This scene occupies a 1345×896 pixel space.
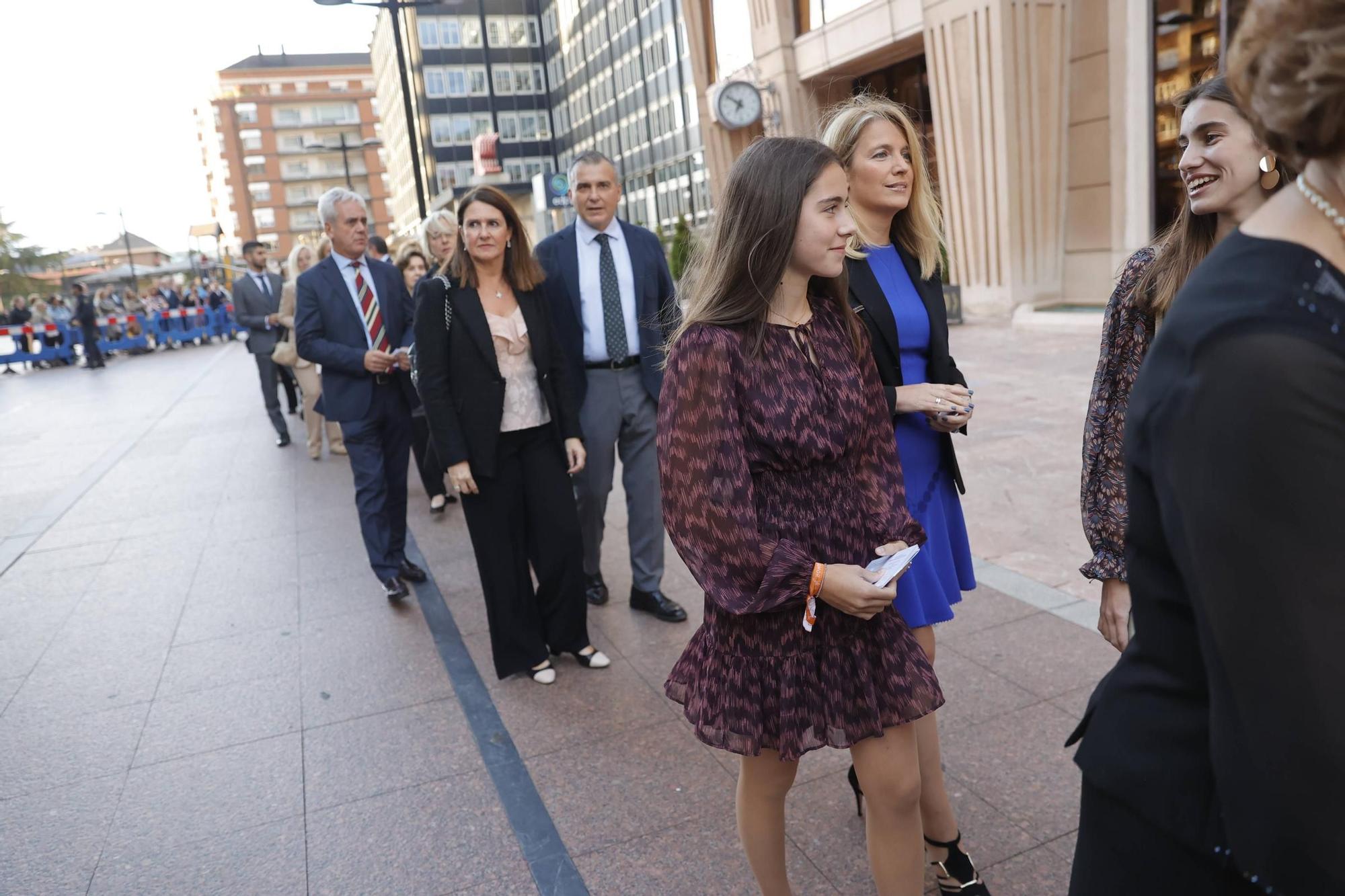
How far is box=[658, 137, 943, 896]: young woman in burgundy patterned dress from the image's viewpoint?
2.04 m

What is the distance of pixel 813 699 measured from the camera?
2.10 meters

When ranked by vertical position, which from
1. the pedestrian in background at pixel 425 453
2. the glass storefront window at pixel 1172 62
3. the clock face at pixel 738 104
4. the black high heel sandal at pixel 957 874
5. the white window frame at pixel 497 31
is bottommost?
the black high heel sandal at pixel 957 874

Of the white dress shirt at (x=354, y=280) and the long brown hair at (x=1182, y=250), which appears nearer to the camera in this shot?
the long brown hair at (x=1182, y=250)

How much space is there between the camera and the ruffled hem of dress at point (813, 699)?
2.08 metres

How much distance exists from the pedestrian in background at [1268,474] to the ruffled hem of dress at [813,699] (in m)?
1.08

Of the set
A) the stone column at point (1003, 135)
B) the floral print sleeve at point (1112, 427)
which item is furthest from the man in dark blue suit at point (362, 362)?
the stone column at point (1003, 135)

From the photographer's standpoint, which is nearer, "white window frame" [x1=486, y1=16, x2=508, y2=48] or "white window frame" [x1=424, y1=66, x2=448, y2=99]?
"white window frame" [x1=486, y1=16, x2=508, y2=48]

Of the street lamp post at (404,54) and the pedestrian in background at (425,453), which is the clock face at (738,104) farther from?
the pedestrian in background at (425,453)

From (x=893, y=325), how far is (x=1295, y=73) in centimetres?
182

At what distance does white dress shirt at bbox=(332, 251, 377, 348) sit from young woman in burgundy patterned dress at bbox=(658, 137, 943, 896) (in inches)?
148

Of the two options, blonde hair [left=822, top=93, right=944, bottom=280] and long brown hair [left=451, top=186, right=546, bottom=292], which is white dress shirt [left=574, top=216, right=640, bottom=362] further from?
blonde hair [left=822, top=93, right=944, bottom=280]

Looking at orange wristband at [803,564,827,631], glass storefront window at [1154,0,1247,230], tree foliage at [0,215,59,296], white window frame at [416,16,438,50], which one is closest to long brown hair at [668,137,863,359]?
orange wristband at [803,564,827,631]

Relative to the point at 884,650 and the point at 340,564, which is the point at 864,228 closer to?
the point at 884,650

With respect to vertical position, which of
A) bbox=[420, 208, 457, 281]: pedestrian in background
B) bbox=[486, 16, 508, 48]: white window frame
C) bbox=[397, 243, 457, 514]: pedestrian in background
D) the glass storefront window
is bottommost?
bbox=[397, 243, 457, 514]: pedestrian in background
